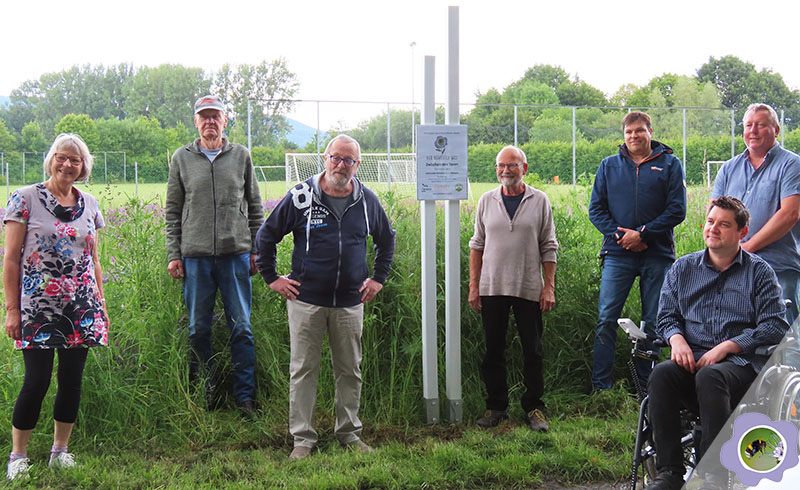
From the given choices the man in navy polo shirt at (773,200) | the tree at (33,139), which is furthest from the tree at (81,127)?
the man in navy polo shirt at (773,200)

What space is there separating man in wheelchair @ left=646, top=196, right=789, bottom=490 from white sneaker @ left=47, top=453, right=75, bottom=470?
2713mm

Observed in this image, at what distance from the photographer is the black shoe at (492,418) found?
4.23m

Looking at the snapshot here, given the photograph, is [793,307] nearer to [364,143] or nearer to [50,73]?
[364,143]

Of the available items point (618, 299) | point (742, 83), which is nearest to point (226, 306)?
point (618, 299)

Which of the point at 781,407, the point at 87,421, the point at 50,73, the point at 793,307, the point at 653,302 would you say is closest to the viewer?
the point at 781,407

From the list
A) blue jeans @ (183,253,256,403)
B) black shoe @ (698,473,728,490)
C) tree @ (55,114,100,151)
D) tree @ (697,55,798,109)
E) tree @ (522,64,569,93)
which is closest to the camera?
black shoe @ (698,473,728,490)

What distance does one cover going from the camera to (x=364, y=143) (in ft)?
70.0

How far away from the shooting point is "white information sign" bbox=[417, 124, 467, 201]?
166 inches

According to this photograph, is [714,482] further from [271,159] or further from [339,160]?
[271,159]

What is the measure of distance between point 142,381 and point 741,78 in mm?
49066

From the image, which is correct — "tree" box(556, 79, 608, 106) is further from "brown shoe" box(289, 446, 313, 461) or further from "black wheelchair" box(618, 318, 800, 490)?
"black wheelchair" box(618, 318, 800, 490)

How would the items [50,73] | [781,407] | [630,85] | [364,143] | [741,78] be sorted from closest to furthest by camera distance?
[781,407] < [364,143] < [741,78] < [50,73] < [630,85]

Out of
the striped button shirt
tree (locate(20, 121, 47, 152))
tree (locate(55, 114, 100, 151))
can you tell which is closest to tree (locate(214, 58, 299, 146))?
tree (locate(55, 114, 100, 151))

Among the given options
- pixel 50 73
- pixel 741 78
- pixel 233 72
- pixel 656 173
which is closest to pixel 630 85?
pixel 741 78
